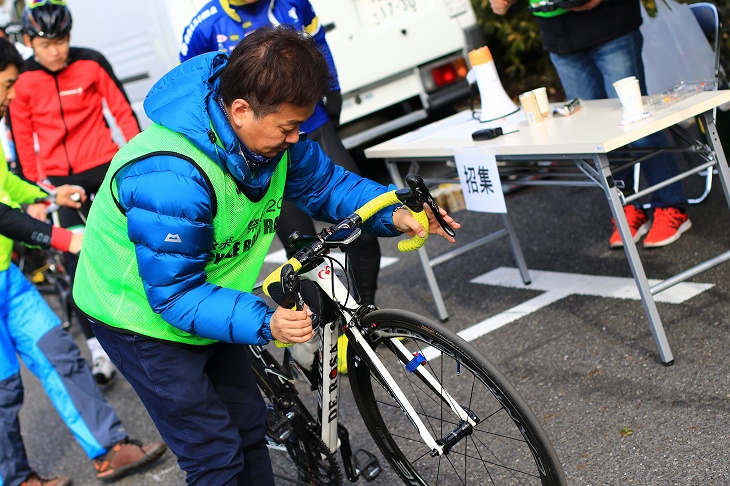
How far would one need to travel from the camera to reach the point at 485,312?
5355mm

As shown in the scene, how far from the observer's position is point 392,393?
2.99 metres

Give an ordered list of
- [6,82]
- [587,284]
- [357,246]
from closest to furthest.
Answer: [6,82]
[357,246]
[587,284]

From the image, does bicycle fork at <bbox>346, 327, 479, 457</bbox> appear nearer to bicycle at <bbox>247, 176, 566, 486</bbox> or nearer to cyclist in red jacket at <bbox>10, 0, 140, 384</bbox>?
bicycle at <bbox>247, 176, 566, 486</bbox>

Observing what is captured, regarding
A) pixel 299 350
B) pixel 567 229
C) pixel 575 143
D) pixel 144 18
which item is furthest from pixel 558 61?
pixel 144 18

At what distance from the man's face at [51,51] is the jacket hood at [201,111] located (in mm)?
3320

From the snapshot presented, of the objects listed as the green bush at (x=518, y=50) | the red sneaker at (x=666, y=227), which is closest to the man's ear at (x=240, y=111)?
the red sneaker at (x=666, y=227)

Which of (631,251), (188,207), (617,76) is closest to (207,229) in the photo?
(188,207)

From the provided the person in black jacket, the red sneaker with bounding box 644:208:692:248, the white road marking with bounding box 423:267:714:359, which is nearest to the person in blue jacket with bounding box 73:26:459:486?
the white road marking with bounding box 423:267:714:359

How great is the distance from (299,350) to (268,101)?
115 centimetres

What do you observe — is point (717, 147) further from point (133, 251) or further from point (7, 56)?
point (7, 56)

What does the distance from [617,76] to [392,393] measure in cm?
304

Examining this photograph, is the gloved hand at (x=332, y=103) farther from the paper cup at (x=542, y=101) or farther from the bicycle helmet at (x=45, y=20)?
the bicycle helmet at (x=45, y=20)

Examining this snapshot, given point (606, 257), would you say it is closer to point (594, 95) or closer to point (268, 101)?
point (594, 95)

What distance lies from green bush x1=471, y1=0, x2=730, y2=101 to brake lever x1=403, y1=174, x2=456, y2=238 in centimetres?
596
